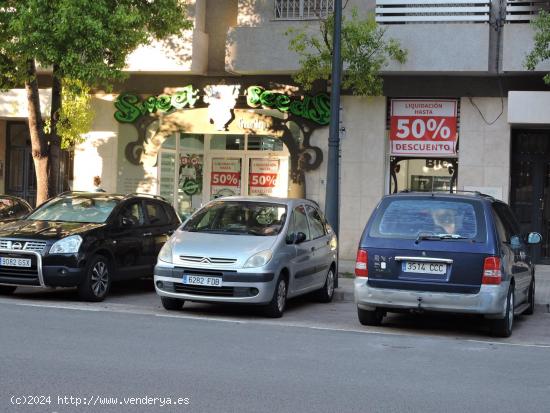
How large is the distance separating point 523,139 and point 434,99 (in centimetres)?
214

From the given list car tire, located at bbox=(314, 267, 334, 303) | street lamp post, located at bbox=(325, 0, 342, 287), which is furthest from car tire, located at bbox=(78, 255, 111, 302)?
street lamp post, located at bbox=(325, 0, 342, 287)

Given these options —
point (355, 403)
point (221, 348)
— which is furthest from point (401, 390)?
point (221, 348)

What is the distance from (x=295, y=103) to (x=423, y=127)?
2876mm

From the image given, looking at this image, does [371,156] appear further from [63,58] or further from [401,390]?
[401,390]

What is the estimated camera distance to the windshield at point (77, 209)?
13.4m

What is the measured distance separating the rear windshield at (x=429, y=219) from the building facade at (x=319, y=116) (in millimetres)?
7980

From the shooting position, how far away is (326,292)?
13672mm

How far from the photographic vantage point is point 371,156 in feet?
64.2

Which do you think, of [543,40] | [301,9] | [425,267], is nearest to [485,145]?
[543,40]

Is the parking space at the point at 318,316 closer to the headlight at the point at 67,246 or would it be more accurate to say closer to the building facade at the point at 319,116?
the headlight at the point at 67,246

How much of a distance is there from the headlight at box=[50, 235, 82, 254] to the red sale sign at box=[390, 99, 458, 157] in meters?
9.17

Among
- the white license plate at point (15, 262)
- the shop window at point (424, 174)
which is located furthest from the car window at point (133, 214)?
the shop window at point (424, 174)

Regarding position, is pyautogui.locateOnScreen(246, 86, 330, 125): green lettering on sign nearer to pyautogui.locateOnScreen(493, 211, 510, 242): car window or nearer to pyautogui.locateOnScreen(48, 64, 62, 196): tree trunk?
pyautogui.locateOnScreen(48, 64, 62, 196): tree trunk

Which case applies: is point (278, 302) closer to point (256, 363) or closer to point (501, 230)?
point (501, 230)
